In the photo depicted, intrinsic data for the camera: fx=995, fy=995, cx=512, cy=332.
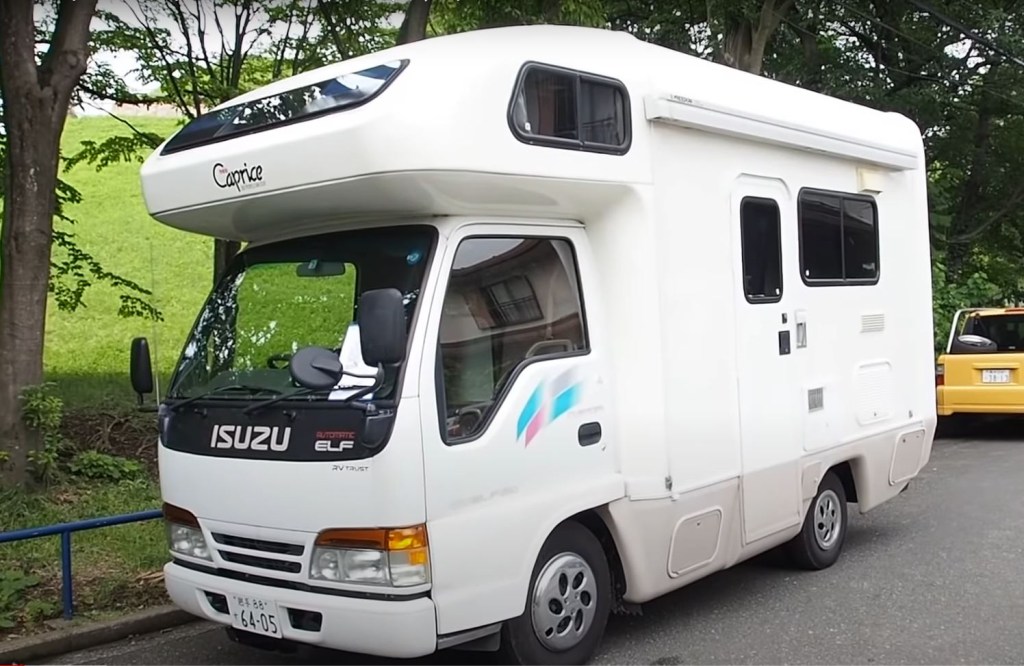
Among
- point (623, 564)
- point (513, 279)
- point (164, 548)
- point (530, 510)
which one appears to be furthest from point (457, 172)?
point (164, 548)

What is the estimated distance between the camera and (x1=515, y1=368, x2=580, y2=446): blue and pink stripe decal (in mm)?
4387

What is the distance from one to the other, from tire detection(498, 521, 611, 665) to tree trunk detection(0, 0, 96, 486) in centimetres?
517

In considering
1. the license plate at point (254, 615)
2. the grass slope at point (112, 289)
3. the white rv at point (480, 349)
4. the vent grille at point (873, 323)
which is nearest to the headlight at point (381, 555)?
the white rv at point (480, 349)

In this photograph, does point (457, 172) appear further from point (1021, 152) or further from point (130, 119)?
point (1021, 152)

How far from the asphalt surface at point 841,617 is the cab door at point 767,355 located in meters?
0.53

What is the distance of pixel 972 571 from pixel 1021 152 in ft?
49.3

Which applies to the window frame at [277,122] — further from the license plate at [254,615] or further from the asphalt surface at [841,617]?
the asphalt surface at [841,617]

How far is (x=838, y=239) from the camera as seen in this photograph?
6441 mm

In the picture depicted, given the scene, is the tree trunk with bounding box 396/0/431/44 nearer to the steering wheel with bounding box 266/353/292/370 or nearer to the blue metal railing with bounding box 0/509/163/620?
the blue metal railing with bounding box 0/509/163/620

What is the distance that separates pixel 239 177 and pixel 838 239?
→ 389cm

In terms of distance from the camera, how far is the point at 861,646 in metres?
5.09

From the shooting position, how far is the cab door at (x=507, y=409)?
Result: 408 cm

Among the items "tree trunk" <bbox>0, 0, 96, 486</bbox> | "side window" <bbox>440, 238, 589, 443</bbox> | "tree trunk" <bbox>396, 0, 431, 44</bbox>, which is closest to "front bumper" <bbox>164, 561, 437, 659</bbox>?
"side window" <bbox>440, 238, 589, 443</bbox>

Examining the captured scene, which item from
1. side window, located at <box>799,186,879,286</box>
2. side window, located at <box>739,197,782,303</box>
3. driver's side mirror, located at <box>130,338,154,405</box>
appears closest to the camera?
driver's side mirror, located at <box>130,338,154,405</box>
